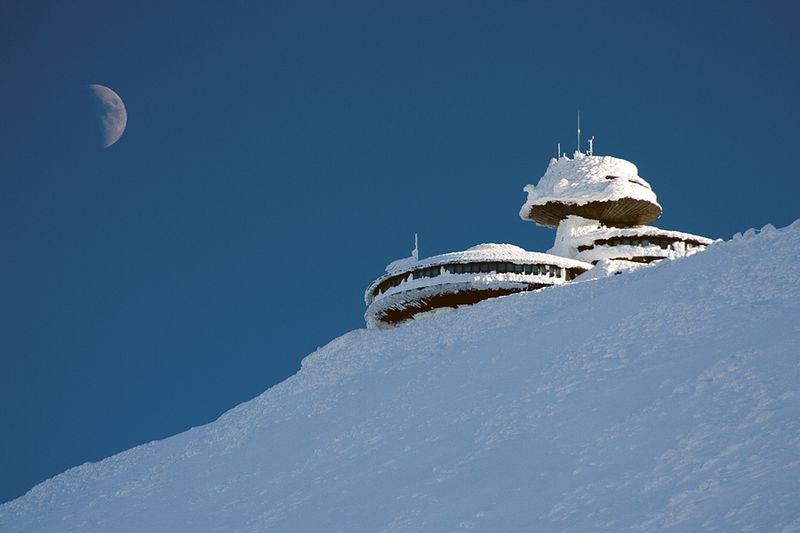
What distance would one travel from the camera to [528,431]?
67.5 feet

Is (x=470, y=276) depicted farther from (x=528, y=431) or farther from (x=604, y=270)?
(x=528, y=431)

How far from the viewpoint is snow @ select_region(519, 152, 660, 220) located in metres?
53.7

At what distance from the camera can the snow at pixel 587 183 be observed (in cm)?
5366

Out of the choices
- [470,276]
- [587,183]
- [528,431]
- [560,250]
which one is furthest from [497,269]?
[528,431]

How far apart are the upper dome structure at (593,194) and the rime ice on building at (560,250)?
0.16ft

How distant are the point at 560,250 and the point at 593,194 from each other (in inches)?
126

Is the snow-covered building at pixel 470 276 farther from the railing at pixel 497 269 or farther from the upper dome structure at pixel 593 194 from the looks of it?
the upper dome structure at pixel 593 194

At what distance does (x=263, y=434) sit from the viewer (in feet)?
95.5

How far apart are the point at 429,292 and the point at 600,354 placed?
A: 21172mm

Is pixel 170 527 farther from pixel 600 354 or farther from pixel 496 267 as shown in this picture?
pixel 496 267

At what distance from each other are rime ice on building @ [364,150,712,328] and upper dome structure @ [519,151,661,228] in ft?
0.16

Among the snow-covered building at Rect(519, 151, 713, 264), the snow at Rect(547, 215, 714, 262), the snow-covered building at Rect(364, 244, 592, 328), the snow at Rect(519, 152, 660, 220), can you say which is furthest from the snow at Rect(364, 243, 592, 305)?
the snow at Rect(519, 152, 660, 220)

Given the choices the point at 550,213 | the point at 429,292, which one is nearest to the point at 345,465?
the point at 429,292

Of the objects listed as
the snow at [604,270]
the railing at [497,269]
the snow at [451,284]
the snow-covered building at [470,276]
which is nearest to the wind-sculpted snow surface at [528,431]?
the snow at [604,270]
